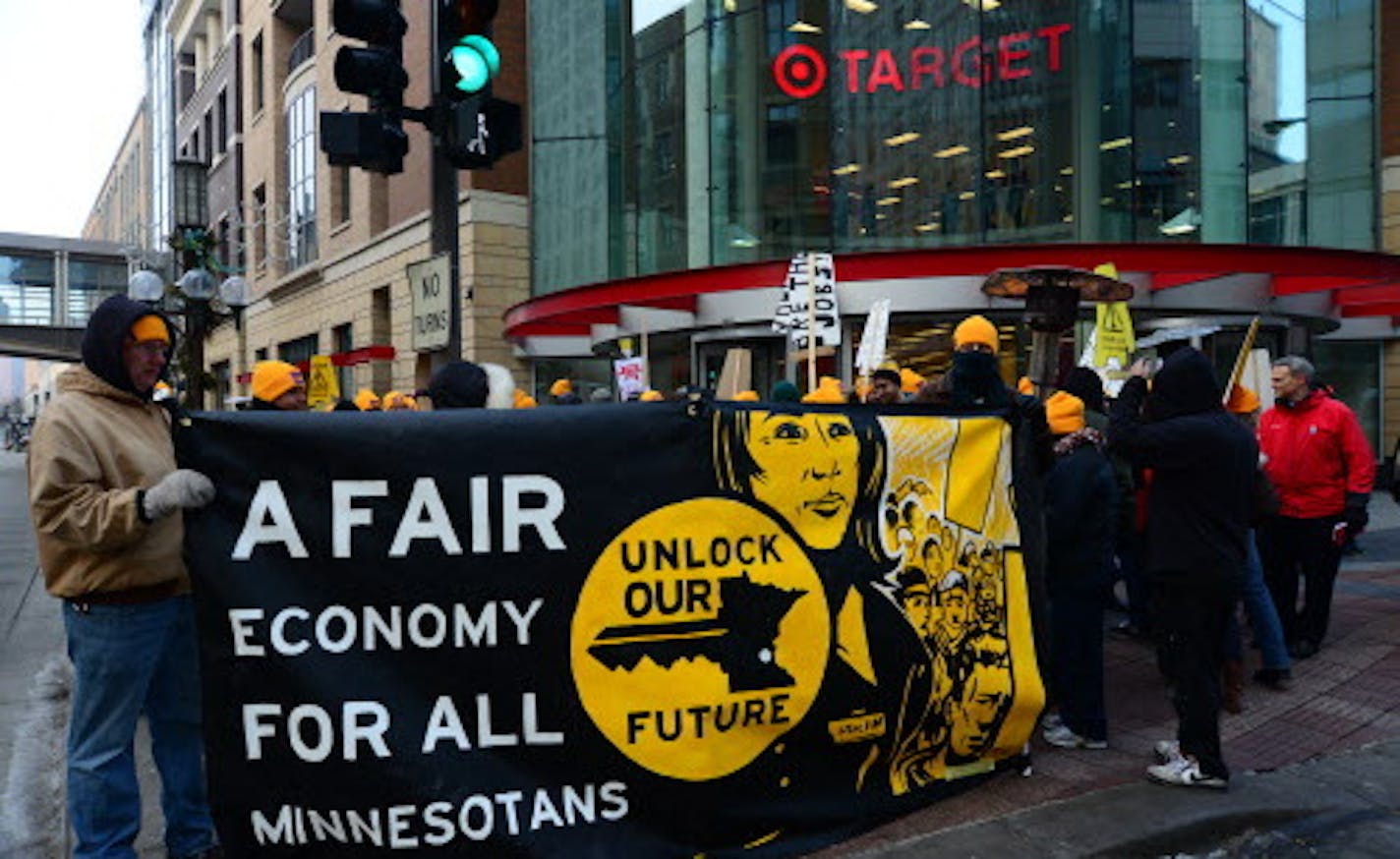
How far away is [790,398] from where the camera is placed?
841cm

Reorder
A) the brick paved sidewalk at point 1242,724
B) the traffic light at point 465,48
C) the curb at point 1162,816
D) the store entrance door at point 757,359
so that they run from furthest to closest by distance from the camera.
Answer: the store entrance door at point 757,359
the traffic light at point 465,48
the brick paved sidewalk at point 1242,724
the curb at point 1162,816

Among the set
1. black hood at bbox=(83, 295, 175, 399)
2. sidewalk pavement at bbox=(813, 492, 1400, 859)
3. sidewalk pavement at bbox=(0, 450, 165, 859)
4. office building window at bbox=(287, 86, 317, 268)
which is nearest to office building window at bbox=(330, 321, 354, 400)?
office building window at bbox=(287, 86, 317, 268)

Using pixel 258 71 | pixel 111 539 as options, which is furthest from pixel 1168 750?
pixel 258 71

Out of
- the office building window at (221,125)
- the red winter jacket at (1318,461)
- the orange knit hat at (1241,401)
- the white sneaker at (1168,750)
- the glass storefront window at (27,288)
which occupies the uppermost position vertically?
the office building window at (221,125)

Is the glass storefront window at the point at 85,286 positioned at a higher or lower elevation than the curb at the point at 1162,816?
higher

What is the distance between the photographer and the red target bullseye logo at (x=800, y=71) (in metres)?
17.9

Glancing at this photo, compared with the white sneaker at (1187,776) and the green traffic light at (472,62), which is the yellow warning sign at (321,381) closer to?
the green traffic light at (472,62)

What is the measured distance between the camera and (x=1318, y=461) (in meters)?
6.59

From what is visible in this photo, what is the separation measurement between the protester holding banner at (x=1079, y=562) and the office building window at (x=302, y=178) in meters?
27.5

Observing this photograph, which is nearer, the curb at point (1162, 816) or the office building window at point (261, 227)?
the curb at point (1162, 816)

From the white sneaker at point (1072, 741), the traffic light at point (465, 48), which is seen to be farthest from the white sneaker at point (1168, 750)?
the traffic light at point (465, 48)

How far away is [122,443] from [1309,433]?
672 cm

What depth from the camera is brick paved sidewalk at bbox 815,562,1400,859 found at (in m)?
4.15

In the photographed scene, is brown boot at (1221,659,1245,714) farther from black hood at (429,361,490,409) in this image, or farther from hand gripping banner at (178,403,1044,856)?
black hood at (429,361,490,409)
